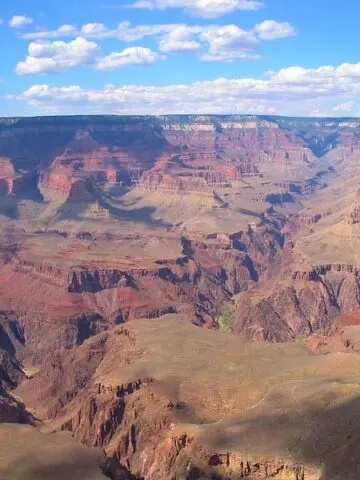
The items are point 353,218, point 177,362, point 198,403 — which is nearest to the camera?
point 198,403

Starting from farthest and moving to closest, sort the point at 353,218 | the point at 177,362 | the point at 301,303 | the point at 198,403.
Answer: the point at 353,218
the point at 301,303
the point at 177,362
the point at 198,403

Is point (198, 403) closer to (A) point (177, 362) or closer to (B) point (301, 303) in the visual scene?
(A) point (177, 362)

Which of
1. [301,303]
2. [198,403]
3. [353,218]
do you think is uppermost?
[353,218]

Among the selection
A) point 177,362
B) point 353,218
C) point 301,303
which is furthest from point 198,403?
point 353,218

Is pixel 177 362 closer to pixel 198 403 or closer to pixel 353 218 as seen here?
pixel 198 403

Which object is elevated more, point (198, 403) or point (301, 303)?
point (198, 403)

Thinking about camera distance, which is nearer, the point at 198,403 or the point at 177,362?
the point at 198,403

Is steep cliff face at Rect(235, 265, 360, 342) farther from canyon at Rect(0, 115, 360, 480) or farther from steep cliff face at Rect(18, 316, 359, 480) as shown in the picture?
steep cliff face at Rect(18, 316, 359, 480)

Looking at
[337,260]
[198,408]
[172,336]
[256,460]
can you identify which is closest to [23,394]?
[172,336]

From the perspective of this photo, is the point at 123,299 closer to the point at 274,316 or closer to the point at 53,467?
the point at 274,316

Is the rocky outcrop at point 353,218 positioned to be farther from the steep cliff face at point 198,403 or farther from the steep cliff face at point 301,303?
the steep cliff face at point 198,403

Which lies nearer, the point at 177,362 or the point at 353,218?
the point at 177,362
